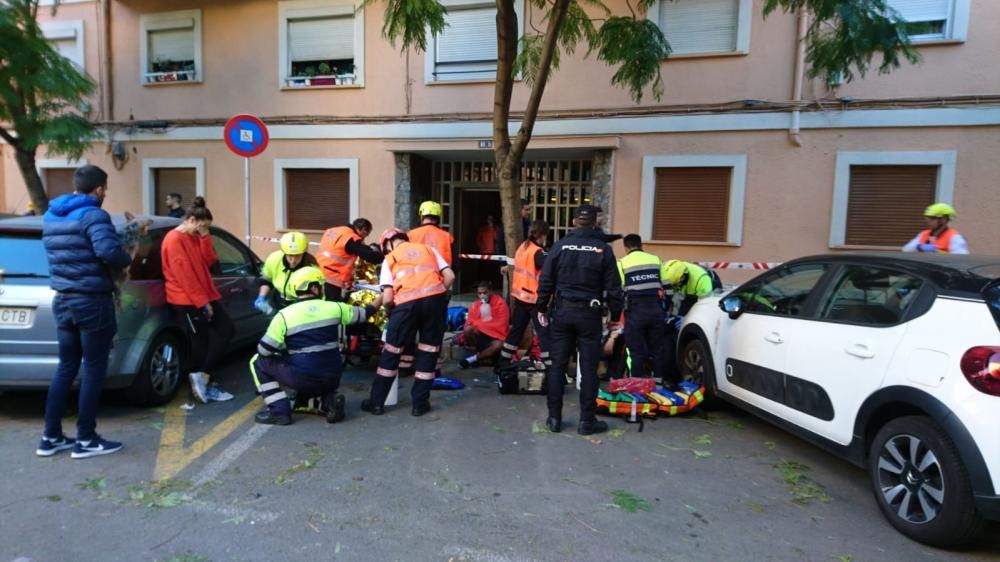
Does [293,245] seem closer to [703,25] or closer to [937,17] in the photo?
[703,25]

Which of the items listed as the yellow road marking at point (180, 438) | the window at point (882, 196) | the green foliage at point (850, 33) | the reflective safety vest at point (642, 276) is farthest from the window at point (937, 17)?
the yellow road marking at point (180, 438)

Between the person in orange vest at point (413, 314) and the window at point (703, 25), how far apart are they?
632 centimetres

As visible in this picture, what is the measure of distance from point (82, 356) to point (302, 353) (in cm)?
141

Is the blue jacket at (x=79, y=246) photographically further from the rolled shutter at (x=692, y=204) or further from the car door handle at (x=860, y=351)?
the rolled shutter at (x=692, y=204)

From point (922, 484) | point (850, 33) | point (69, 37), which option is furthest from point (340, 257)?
point (69, 37)

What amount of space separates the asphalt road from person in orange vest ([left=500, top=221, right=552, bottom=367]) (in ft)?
4.63

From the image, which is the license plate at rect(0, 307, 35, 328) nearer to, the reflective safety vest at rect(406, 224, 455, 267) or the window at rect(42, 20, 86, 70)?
the reflective safety vest at rect(406, 224, 455, 267)

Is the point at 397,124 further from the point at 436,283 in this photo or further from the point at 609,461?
the point at 609,461

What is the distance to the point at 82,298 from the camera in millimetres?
3824

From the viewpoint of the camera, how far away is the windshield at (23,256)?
14.3ft

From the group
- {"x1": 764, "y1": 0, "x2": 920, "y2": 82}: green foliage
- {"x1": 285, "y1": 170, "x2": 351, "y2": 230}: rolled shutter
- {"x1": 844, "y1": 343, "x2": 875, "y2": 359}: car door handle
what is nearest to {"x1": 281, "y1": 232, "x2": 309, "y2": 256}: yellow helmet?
{"x1": 844, "y1": 343, "x2": 875, "y2": 359}: car door handle

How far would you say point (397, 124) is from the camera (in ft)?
33.8

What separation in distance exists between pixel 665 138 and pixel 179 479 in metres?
8.01

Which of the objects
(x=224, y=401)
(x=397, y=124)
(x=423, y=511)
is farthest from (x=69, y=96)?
(x=423, y=511)
